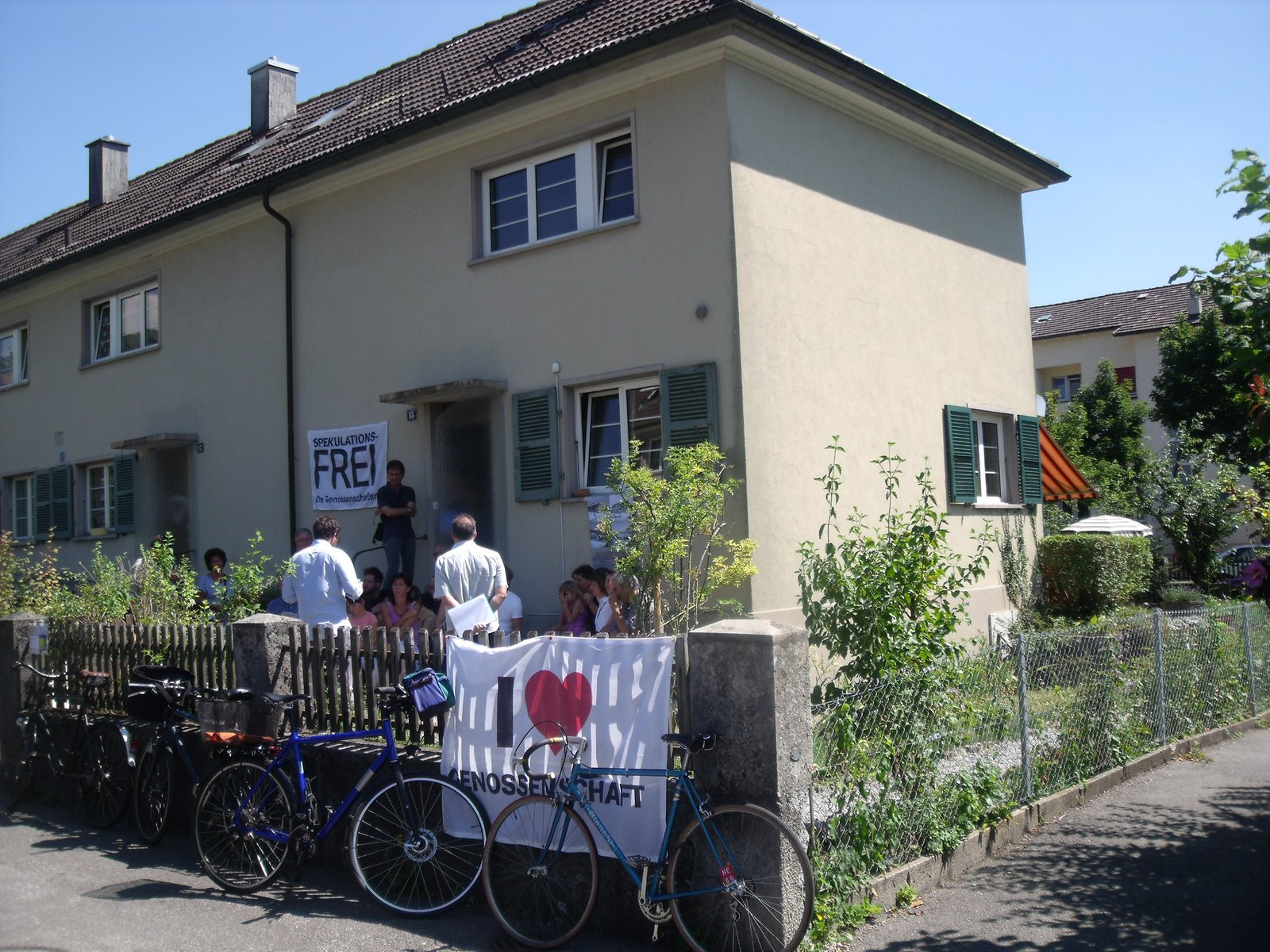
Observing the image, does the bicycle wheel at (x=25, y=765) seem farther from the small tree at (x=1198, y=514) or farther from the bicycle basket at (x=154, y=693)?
the small tree at (x=1198, y=514)

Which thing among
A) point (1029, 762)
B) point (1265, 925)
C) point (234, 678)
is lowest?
point (1265, 925)

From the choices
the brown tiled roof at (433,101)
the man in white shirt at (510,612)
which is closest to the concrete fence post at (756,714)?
the man in white shirt at (510,612)

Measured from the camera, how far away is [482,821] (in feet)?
19.8

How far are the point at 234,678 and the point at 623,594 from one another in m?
3.13

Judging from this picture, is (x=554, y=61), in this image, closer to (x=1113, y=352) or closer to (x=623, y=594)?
(x=623, y=594)

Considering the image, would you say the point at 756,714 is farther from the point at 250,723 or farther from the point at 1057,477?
the point at 1057,477

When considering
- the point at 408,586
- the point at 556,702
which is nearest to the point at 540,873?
the point at 556,702

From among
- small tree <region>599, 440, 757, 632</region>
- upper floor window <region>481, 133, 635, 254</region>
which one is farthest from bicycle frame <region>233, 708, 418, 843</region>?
upper floor window <region>481, 133, 635, 254</region>

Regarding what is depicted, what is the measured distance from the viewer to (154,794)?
7.70 meters

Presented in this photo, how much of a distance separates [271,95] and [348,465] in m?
8.53

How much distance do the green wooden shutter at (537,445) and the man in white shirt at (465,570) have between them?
2.54 meters

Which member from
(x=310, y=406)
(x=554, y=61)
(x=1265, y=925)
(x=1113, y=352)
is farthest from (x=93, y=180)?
(x=1113, y=352)

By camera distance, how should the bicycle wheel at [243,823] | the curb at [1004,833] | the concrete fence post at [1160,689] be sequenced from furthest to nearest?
the concrete fence post at [1160,689], the bicycle wheel at [243,823], the curb at [1004,833]

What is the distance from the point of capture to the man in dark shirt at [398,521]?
1228 centimetres
